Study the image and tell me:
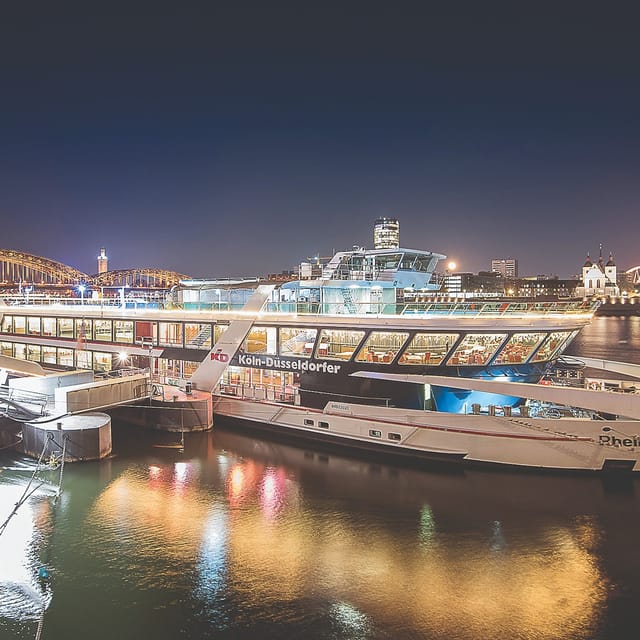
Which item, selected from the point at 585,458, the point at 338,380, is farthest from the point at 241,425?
the point at 585,458

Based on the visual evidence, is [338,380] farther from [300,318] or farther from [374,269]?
[374,269]

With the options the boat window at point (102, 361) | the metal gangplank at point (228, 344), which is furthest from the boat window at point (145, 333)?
the metal gangplank at point (228, 344)

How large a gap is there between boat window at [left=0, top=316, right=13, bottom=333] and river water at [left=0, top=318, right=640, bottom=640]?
17264mm

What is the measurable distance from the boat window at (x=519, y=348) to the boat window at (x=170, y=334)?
13495 mm

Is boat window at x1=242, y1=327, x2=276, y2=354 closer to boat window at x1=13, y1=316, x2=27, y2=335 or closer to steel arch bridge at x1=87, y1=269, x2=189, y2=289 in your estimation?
boat window at x1=13, y1=316, x2=27, y2=335

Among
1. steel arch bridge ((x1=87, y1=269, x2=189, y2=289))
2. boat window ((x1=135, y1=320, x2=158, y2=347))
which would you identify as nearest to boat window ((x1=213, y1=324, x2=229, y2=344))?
boat window ((x1=135, y1=320, x2=158, y2=347))

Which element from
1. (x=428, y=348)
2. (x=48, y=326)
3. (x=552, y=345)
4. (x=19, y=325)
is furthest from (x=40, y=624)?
(x=19, y=325)

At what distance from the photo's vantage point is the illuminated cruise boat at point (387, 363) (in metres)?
16.0

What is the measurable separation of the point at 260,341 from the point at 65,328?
44.1 feet

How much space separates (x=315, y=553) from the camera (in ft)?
39.0

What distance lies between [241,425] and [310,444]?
337 cm

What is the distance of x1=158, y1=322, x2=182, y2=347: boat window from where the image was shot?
Answer: 23.7 meters

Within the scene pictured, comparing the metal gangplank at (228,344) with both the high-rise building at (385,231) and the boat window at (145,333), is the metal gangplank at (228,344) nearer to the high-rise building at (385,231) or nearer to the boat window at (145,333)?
the boat window at (145,333)

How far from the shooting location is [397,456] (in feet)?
57.6
